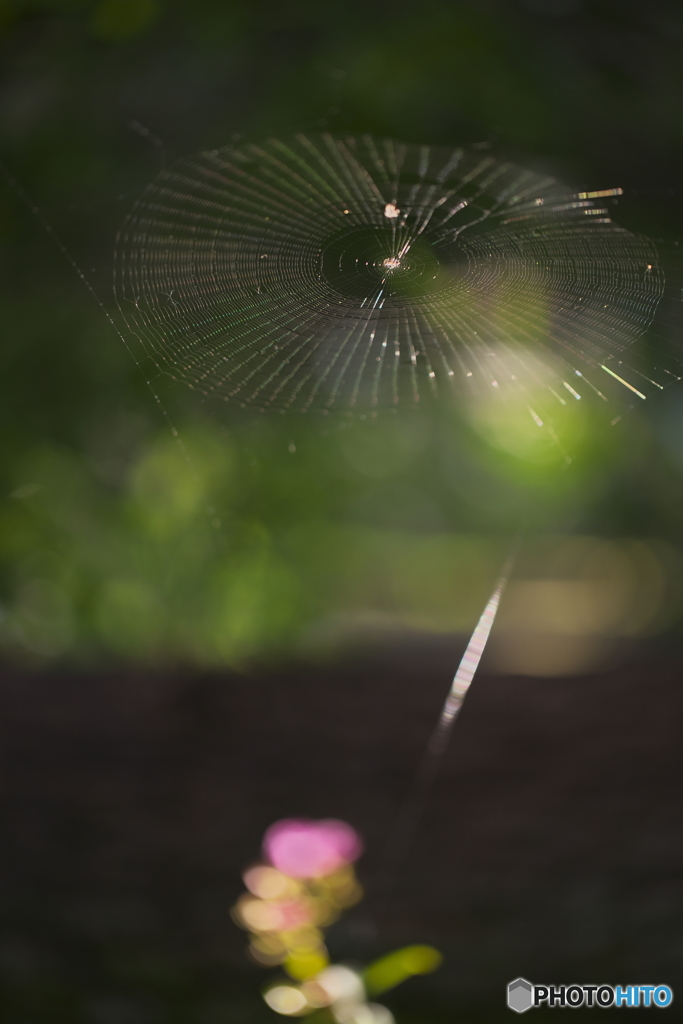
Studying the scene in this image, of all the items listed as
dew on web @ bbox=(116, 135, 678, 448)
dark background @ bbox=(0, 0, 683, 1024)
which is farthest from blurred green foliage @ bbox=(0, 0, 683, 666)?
dew on web @ bbox=(116, 135, 678, 448)

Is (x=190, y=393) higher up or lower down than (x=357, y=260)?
higher up

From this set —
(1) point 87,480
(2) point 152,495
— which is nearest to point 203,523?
(2) point 152,495

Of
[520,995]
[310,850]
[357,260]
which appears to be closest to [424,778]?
[520,995]

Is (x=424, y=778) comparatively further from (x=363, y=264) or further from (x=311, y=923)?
(x=363, y=264)

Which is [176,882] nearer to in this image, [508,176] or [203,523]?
[203,523]

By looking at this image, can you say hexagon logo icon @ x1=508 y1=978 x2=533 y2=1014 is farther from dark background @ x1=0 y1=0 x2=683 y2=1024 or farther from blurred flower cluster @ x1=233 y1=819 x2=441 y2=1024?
blurred flower cluster @ x1=233 y1=819 x2=441 y2=1024

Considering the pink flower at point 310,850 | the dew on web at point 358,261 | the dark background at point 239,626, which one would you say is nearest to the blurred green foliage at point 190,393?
the dark background at point 239,626

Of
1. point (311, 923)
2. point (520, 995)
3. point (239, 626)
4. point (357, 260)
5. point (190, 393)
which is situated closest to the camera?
point (311, 923)
